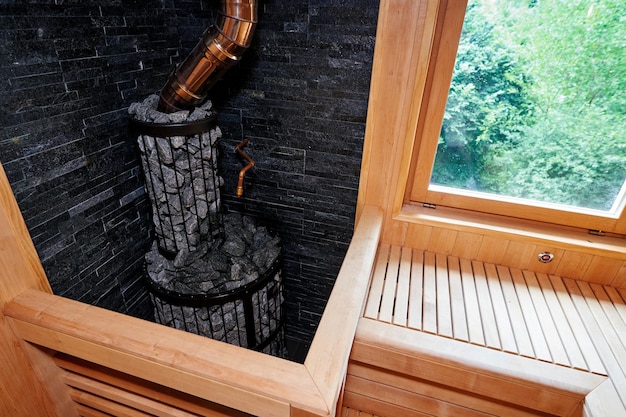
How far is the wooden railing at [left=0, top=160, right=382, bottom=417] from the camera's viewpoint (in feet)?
2.89

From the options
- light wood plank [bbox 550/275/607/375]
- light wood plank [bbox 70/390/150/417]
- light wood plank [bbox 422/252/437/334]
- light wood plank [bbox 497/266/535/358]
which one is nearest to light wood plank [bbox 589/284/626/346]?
light wood plank [bbox 550/275/607/375]

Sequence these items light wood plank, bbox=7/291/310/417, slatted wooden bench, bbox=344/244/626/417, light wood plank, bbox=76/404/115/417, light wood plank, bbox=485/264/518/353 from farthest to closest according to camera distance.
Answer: light wood plank, bbox=76/404/115/417, light wood plank, bbox=485/264/518/353, slatted wooden bench, bbox=344/244/626/417, light wood plank, bbox=7/291/310/417

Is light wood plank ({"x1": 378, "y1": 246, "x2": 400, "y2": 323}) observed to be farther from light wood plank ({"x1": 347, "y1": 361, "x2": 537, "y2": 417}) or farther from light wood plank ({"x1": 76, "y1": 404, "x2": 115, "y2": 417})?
light wood plank ({"x1": 76, "y1": 404, "x2": 115, "y2": 417})

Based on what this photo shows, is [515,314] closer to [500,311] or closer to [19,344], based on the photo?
[500,311]

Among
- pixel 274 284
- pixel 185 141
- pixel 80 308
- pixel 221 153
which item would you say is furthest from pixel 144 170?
pixel 274 284

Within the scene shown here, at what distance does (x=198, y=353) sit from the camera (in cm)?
95

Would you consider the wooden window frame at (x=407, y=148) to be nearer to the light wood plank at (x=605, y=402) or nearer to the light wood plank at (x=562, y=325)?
the light wood plank at (x=562, y=325)

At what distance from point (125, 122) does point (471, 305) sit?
1.61 metres

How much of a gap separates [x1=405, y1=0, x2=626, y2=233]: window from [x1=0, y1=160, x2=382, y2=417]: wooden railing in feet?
2.04

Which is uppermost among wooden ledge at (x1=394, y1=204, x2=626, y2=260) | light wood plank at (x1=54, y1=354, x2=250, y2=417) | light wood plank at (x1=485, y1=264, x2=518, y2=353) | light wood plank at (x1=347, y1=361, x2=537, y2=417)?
wooden ledge at (x1=394, y1=204, x2=626, y2=260)

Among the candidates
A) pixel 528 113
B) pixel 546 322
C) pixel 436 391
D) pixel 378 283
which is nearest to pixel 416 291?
pixel 378 283

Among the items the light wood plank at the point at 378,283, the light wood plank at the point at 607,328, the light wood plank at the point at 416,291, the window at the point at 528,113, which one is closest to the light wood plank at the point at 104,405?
the light wood plank at the point at 378,283

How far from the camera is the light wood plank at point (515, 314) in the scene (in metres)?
1.21

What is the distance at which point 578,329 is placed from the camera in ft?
4.25
